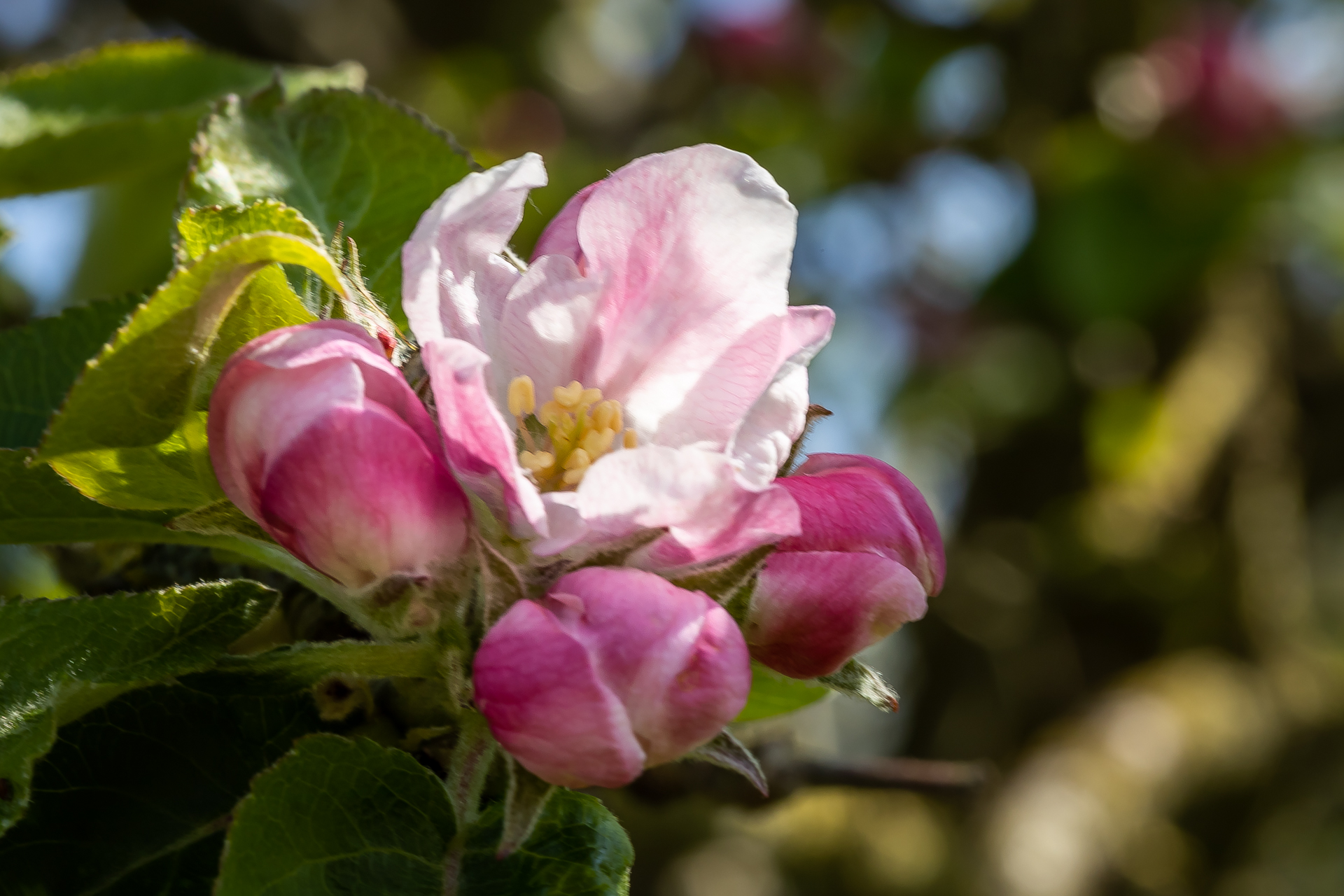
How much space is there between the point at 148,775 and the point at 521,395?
0.21m

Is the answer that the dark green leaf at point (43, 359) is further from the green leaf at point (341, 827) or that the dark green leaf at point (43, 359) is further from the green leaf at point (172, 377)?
the green leaf at point (341, 827)

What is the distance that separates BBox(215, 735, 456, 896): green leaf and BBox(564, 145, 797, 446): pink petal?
172 mm

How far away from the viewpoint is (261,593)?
0.49 m

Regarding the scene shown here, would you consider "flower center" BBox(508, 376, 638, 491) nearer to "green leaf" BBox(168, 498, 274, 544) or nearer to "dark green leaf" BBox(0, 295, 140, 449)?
"green leaf" BBox(168, 498, 274, 544)

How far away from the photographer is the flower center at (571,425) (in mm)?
540

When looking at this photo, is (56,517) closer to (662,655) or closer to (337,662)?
(337,662)

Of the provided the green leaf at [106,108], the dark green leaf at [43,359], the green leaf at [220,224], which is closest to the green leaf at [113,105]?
the green leaf at [106,108]

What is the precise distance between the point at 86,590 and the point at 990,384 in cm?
295

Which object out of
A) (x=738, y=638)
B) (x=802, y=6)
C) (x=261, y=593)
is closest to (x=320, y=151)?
(x=261, y=593)

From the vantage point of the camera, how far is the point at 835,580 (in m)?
0.47

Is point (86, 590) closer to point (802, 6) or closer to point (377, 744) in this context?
point (377, 744)

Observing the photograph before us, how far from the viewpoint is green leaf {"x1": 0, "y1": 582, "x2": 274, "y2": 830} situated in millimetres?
458

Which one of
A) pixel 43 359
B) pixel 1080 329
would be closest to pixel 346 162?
pixel 43 359

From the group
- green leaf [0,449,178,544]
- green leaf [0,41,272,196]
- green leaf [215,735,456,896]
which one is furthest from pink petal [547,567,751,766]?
green leaf [0,41,272,196]
